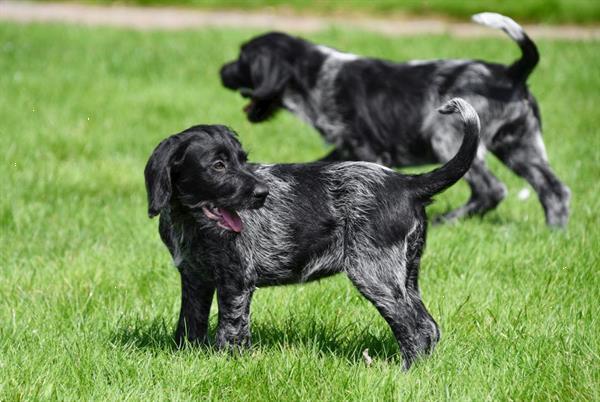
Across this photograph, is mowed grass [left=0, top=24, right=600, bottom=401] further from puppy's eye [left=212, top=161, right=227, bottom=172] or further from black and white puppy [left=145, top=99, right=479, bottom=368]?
puppy's eye [left=212, top=161, right=227, bottom=172]

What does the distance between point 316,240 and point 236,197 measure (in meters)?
0.47

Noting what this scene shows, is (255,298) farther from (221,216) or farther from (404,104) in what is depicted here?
(404,104)

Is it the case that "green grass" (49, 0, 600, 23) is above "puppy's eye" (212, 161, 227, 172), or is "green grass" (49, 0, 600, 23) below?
below

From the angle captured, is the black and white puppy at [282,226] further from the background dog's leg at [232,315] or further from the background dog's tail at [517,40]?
the background dog's tail at [517,40]

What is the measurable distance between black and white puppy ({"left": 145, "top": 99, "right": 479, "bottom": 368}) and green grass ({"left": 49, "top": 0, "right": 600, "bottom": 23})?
13473 millimetres

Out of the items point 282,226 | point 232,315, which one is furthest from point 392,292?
point 232,315

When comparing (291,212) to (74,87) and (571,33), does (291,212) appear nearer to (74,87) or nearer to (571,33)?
(74,87)

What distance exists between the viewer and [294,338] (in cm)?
460

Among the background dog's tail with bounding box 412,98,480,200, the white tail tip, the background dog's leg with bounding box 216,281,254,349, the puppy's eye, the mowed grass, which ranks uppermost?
the white tail tip

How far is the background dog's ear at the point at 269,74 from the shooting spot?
7.58m

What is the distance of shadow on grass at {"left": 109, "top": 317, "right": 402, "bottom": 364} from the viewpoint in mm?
4453

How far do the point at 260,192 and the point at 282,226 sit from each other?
0.35 meters

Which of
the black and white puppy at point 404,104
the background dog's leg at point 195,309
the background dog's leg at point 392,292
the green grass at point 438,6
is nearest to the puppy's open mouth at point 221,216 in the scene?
the background dog's leg at point 195,309

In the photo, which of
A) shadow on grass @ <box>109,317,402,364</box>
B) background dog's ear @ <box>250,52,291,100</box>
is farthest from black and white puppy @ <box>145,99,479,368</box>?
background dog's ear @ <box>250,52,291,100</box>
